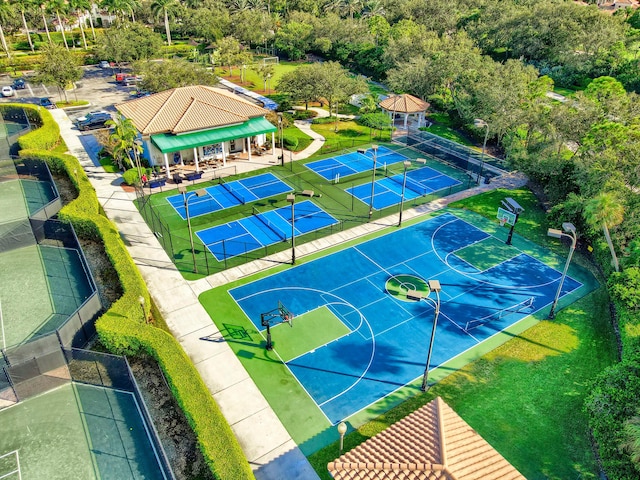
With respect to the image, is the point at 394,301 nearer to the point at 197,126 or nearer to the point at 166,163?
the point at 166,163

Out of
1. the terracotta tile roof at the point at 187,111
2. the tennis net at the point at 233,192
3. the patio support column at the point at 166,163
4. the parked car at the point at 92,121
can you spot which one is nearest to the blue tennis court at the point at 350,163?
the terracotta tile roof at the point at 187,111

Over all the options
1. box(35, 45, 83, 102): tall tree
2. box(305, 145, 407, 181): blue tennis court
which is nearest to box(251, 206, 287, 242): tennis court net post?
box(305, 145, 407, 181): blue tennis court

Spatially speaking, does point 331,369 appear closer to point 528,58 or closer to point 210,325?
point 210,325

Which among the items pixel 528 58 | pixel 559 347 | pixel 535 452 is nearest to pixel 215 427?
pixel 535 452

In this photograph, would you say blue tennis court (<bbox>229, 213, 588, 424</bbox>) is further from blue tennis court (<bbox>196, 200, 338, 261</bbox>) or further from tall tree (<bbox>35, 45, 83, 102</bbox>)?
tall tree (<bbox>35, 45, 83, 102</bbox>)

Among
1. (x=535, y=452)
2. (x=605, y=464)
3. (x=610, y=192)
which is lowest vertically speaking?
(x=535, y=452)

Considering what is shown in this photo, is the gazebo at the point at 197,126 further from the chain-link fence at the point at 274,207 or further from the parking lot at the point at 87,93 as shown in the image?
the parking lot at the point at 87,93
